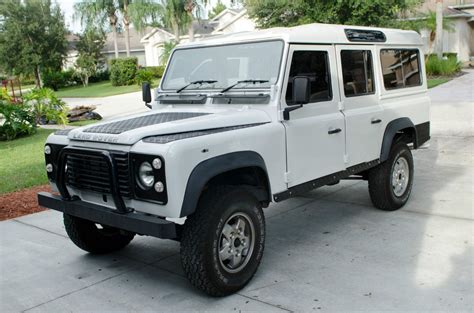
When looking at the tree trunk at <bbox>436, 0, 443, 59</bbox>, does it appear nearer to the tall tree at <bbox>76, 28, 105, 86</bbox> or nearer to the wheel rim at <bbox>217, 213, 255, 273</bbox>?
the wheel rim at <bbox>217, 213, 255, 273</bbox>

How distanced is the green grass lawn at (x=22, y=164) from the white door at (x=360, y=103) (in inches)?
210

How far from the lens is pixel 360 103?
5516 millimetres

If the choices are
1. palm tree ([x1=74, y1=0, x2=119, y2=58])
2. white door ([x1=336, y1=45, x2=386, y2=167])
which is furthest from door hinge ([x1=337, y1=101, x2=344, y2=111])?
palm tree ([x1=74, y1=0, x2=119, y2=58])

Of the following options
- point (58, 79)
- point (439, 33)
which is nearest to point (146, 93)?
point (439, 33)

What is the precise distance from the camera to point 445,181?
7.41m

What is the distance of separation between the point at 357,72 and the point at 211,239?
272 cm

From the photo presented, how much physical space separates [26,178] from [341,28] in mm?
5872

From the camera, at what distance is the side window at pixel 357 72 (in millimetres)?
5367

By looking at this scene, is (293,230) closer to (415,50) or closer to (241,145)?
(241,145)

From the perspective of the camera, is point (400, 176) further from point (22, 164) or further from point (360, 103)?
point (22, 164)

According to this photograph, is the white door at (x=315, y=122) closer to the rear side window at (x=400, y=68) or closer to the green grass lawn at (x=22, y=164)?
the rear side window at (x=400, y=68)

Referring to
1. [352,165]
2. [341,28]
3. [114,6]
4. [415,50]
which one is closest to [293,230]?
[352,165]

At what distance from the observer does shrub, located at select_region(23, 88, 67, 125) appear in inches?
Result: 582

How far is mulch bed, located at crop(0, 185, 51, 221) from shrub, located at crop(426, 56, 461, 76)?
68.6 ft
